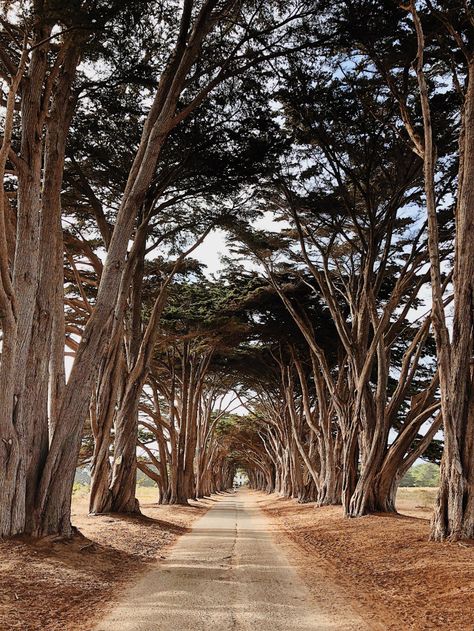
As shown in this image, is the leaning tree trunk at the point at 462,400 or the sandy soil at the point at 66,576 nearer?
the sandy soil at the point at 66,576

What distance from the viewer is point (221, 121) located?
1051cm

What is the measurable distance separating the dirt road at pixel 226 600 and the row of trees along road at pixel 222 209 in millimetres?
1996

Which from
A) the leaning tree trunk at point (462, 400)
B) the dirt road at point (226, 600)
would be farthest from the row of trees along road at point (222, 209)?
the dirt road at point (226, 600)

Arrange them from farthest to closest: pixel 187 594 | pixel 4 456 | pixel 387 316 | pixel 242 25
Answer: pixel 387 316 → pixel 242 25 → pixel 4 456 → pixel 187 594

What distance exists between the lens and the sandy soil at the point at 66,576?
3934 mm

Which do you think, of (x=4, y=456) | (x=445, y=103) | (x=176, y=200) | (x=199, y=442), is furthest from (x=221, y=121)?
(x=199, y=442)

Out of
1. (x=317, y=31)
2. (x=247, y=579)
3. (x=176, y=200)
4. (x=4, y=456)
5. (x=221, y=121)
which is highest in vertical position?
(x=317, y=31)

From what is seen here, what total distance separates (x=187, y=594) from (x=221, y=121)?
842cm

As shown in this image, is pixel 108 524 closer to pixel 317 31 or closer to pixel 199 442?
pixel 317 31

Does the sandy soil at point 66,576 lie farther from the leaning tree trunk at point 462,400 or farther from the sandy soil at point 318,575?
the leaning tree trunk at point 462,400

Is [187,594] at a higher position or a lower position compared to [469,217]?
lower

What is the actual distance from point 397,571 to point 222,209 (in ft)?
28.0

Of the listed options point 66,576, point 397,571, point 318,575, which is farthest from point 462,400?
point 66,576

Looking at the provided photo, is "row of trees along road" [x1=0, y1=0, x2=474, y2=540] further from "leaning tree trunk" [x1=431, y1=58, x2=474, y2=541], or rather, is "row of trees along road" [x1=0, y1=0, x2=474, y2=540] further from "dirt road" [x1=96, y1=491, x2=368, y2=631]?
"dirt road" [x1=96, y1=491, x2=368, y2=631]
